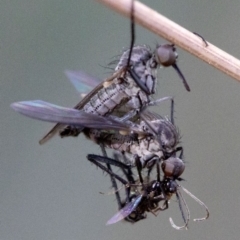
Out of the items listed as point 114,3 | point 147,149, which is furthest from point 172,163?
point 114,3

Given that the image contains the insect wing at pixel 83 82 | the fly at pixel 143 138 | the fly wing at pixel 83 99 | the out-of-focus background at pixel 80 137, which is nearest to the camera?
the fly wing at pixel 83 99

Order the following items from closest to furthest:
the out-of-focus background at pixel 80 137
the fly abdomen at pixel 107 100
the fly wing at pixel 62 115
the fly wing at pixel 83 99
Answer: the fly wing at pixel 62 115, the fly wing at pixel 83 99, the fly abdomen at pixel 107 100, the out-of-focus background at pixel 80 137

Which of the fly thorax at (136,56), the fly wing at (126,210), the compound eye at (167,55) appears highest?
the compound eye at (167,55)

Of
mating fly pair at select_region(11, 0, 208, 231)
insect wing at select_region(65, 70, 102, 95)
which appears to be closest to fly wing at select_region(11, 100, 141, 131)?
mating fly pair at select_region(11, 0, 208, 231)

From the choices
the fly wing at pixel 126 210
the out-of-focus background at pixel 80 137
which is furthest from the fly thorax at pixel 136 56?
the out-of-focus background at pixel 80 137

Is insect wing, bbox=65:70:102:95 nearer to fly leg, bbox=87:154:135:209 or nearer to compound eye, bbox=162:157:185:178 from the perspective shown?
fly leg, bbox=87:154:135:209

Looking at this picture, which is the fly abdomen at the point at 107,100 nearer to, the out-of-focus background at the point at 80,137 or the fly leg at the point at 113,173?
the fly leg at the point at 113,173
